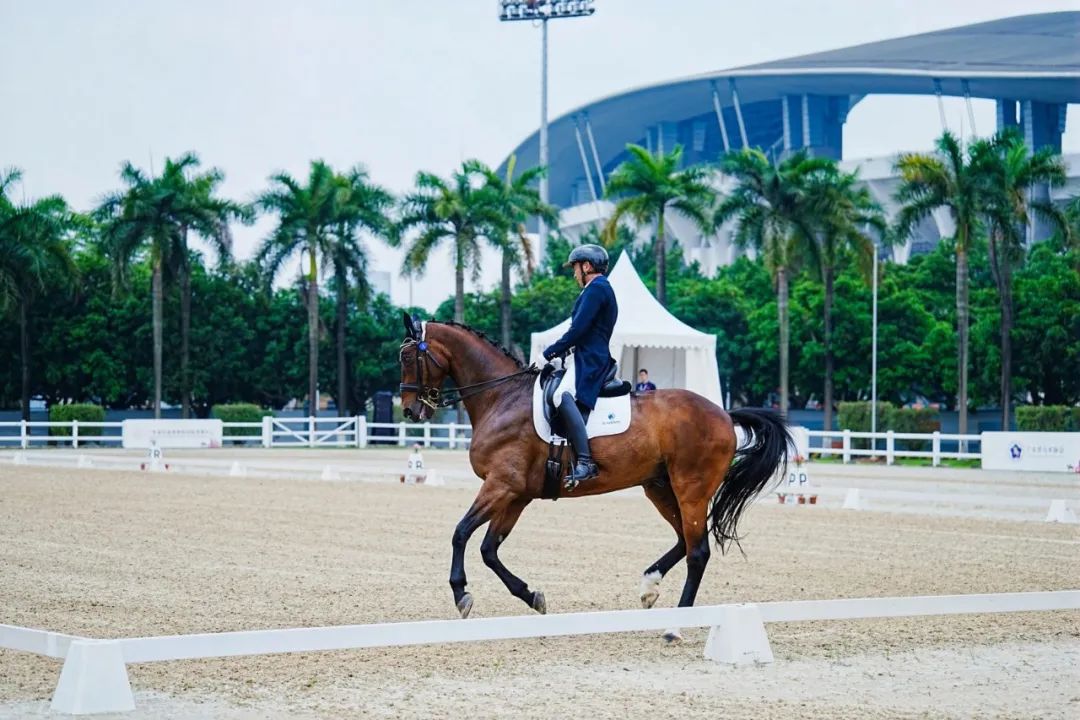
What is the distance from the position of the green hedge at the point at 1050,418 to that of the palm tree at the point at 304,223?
2572 cm

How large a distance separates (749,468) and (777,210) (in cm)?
3905

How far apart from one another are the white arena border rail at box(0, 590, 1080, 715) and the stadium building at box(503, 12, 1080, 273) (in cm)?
5947

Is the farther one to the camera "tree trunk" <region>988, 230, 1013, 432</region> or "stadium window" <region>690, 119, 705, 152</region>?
"stadium window" <region>690, 119, 705, 152</region>

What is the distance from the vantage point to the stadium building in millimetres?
83375

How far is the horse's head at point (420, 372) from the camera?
10.4 metres

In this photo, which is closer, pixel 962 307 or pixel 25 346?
pixel 962 307

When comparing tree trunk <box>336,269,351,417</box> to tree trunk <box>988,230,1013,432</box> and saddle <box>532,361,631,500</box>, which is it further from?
saddle <box>532,361,631,500</box>

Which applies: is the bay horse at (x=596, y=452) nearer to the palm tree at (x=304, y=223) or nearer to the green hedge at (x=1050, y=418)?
the green hedge at (x=1050, y=418)

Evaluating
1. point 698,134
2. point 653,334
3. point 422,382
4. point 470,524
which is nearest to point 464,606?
point 470,524

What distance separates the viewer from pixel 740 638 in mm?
8469

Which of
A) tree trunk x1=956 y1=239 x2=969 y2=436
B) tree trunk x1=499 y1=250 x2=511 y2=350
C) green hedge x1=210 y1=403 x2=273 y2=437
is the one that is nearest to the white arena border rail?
tree trunk x1=956 y1=239 x2=969 y2=436

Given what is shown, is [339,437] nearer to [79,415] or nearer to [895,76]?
[79,415]

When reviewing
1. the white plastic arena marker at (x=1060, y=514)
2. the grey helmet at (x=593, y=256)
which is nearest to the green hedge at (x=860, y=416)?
the white plastic arena marker at (x=1060, y=514)

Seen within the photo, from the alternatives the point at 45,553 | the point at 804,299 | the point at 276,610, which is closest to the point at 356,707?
the point at 276,610
